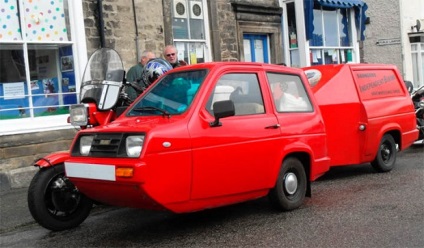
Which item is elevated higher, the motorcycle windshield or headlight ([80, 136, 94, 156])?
the motorcycle windshield

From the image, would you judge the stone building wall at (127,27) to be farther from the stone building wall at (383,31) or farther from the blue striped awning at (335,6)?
the stone building wall at (383,31)

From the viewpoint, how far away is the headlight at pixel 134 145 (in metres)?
4.43

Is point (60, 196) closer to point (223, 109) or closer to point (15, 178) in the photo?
point (223, 109)

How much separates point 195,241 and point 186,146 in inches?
37.5

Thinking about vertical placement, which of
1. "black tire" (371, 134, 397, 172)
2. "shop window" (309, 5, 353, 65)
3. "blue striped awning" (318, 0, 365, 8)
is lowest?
"black tire" (371, 134, 397, 172)

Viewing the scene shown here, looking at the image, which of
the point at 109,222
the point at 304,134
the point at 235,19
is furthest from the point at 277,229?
the point at 235,19

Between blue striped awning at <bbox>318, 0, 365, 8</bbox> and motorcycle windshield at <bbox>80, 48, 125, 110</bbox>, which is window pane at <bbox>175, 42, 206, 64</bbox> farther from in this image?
motorcycle windshield at <bbox>80, 48, 125, 110</bbox>

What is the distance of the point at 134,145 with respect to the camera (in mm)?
4473

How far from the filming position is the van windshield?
5.06 meters

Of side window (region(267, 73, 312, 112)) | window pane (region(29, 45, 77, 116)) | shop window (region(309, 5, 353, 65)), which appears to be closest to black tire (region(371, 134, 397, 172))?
side window (region(267, 73, 312, 112))

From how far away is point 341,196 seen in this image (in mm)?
6488

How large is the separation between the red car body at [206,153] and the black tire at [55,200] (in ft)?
1.62

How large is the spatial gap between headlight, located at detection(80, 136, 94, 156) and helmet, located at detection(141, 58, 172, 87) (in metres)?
1.46

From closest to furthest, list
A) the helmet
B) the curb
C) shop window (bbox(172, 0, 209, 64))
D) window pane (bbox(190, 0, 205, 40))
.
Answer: the helmet < the curb < shop window (bbox(172, 0, 209, 64)) < window pane (bbox(190, 0, 205, 40))
